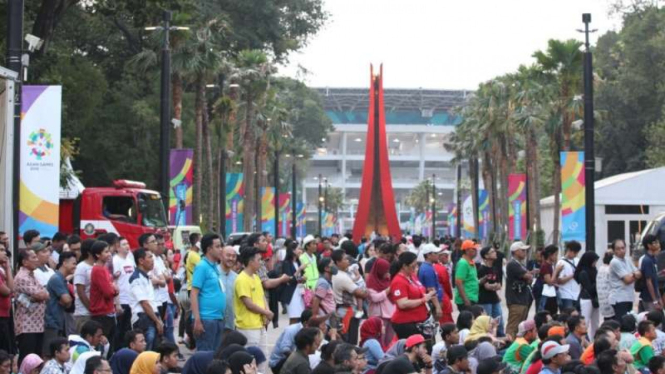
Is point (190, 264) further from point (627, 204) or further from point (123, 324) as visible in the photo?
point (627, 204)

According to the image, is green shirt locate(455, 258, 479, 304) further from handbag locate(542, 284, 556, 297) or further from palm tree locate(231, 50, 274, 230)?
palm tree locate(231, 50, 274, 230)

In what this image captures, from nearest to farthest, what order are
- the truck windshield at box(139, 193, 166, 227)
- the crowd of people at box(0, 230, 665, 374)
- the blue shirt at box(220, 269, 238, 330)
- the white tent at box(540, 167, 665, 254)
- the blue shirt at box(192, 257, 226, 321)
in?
the crowd of people at box(0, 230, 665, 374), the blue shirt at box(192, 257, 226, 321), the blue shirt at box(220, 269, 238, 330), the truck windshield at box(139, 193, 166, 227), the white tent at box(540, 167, 665, 254)

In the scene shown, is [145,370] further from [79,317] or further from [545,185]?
[545,185]

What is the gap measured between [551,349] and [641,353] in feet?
6.64

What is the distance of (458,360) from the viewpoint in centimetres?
1247

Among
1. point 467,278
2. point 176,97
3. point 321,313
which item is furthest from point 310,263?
point 176,97

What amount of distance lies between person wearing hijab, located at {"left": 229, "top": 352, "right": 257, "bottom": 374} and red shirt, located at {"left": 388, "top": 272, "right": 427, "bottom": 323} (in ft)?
19.0

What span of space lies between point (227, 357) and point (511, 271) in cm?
904

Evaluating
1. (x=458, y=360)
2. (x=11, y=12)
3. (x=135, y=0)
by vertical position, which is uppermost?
(x=135, y=0)

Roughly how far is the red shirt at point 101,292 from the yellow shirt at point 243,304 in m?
1.47

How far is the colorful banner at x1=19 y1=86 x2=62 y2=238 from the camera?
18.2 m

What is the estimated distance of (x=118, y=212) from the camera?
36.2 m

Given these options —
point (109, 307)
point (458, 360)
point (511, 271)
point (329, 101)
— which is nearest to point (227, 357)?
point (458, 360)

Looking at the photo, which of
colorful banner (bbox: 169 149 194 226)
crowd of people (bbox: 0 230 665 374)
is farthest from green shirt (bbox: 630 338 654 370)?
colorful banner (bbox: 169 149 194 226)
